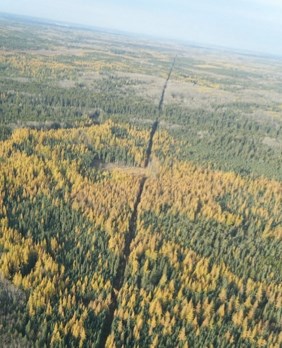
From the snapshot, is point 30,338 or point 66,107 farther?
point 66,107

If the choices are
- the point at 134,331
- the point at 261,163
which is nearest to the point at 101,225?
the point at 134,331

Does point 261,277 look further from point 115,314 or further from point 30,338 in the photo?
point 30,338

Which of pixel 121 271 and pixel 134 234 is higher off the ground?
pixel 134 234

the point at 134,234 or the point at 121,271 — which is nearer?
the point at 121,271

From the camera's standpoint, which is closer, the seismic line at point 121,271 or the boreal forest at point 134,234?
the seismic line at point 121,271

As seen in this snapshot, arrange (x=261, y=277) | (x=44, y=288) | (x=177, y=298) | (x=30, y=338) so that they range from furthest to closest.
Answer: (x=261, y=277), (x=177, y=298), (x=44, y=288), (x=30, y=338)

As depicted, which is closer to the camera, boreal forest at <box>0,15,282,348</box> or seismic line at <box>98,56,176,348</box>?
seismic line at <box>98,56,176,348</box>

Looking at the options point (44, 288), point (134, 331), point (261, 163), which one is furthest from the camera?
point (261, 163)
